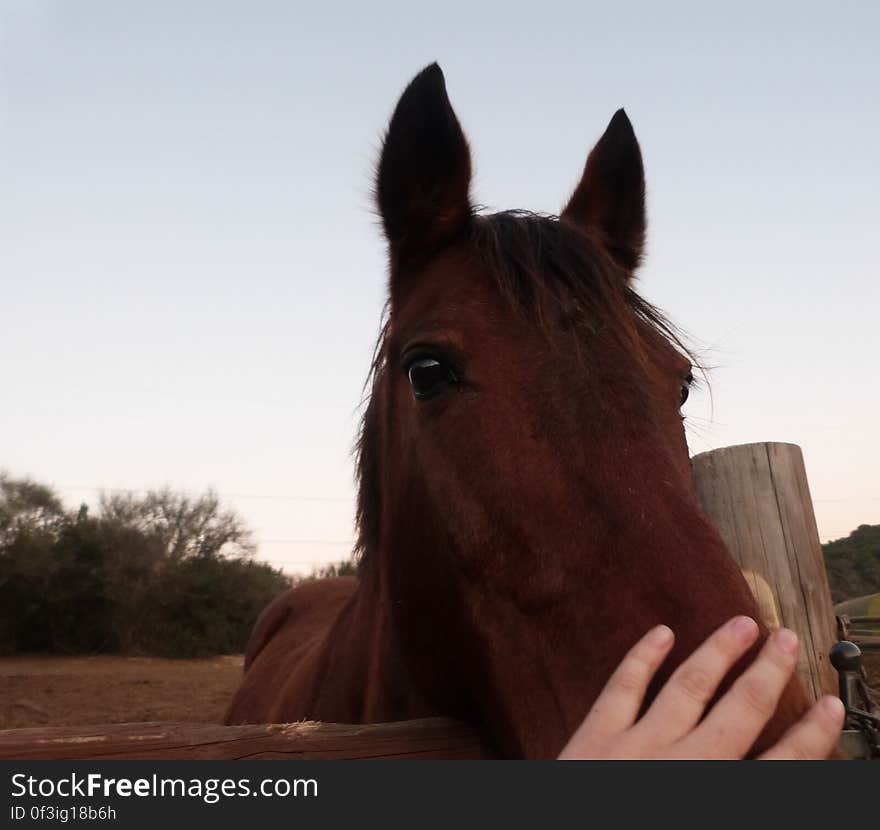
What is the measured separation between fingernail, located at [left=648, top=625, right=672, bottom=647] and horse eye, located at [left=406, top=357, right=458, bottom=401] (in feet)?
2.65

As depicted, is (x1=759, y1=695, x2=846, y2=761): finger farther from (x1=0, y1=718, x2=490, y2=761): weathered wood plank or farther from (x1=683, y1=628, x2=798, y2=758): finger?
(x1=0, y1=718, x2=490, y2=761): weathered wood plank

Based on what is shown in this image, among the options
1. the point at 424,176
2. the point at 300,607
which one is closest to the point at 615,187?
the point at 424,176

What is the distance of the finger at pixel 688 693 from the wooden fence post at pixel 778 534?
4.55ft

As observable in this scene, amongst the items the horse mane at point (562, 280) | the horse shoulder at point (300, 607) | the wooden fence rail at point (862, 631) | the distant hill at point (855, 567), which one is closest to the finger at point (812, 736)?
the horse mane at point (562, 280)

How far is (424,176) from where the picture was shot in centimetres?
224

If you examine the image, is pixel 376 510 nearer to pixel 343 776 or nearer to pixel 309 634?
pixel 343 776

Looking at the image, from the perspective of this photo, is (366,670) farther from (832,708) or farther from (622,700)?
(832,708)

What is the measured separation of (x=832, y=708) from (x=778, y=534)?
1.45m

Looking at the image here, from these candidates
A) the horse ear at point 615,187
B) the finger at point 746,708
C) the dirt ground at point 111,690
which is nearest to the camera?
the finger at point 746,708

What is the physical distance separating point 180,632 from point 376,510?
85.7ft

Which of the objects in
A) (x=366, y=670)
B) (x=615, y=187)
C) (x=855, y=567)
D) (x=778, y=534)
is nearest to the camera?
(x=778, y=534)

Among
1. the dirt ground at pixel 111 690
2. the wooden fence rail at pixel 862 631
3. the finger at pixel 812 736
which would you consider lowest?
the dirt ground at pixel 111 690

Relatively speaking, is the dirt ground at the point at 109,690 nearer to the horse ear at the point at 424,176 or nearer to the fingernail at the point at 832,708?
the horse ear at the point at 424,176

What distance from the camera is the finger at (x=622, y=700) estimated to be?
997 mm
